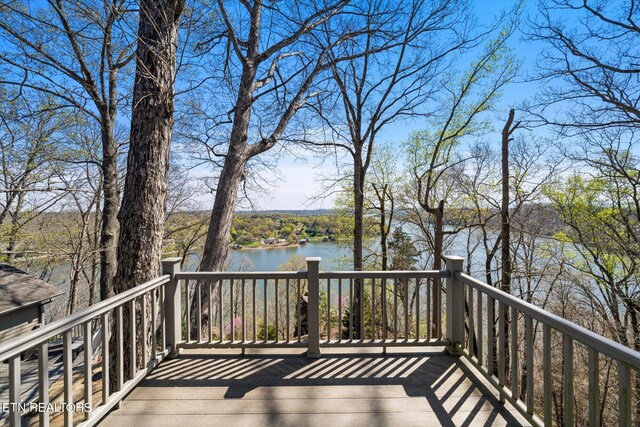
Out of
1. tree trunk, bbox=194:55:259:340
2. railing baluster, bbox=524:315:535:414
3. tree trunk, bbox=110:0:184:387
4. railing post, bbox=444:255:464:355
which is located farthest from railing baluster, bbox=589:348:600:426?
tree trunk, bbox=194:55:259:340

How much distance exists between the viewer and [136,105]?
317 cm

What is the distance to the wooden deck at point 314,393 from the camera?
2.10 meters

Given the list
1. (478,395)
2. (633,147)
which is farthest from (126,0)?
(633,147)

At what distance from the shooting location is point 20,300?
7906 mm

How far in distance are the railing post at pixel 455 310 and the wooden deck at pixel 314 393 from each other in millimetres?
138

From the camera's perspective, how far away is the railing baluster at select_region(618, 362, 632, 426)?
1.30 metres

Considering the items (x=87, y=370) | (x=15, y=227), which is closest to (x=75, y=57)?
(x=15, y=227)

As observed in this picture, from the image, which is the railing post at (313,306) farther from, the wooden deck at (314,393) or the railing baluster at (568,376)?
the railing baluster at (568,376)

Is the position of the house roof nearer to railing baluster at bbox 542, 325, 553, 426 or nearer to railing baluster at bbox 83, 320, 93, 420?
railing baluster at bbox 83, 320, 93, 420

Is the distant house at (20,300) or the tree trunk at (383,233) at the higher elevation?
the tree trunk at (383,233)

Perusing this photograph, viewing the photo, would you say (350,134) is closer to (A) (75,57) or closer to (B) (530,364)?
(A) (75,57)

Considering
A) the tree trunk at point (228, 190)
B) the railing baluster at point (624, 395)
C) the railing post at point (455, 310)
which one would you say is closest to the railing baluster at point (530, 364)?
the railing baluster at point (624, 395)

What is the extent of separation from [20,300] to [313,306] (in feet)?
30.6

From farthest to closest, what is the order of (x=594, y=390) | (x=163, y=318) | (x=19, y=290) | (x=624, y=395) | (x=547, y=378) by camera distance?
(x=19, y=290) < (x=163, y=318) < (x=547, y=378) < (x=594, y=390) < (x=624, y=395)
